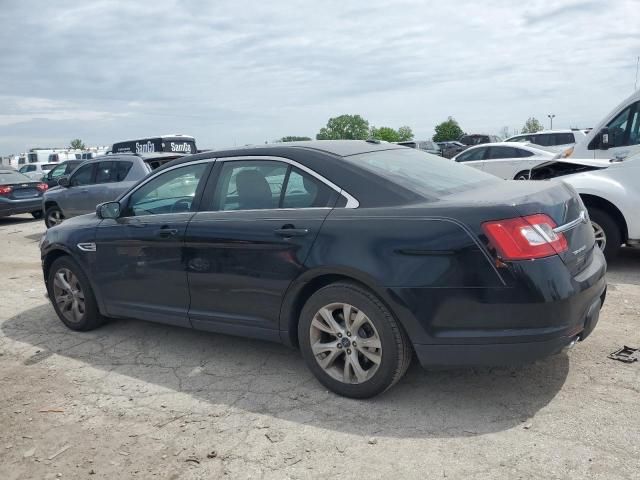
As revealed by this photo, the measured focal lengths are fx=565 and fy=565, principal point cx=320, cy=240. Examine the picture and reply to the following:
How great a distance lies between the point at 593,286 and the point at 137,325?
3918 mm

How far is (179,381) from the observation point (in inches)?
157

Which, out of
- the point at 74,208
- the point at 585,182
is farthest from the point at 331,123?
the point at 585,182

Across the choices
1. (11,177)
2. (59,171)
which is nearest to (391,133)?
(59,171)

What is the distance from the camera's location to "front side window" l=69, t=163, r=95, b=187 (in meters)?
11.0

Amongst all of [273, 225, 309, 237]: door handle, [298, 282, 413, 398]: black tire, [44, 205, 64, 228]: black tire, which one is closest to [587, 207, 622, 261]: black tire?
[298, 282, 413, 398]: black tire

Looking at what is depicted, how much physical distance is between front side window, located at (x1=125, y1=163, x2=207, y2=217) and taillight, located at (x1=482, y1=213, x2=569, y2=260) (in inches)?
90.3

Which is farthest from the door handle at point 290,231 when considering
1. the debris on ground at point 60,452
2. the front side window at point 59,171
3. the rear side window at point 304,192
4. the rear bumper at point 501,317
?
the front side window at point 59,171

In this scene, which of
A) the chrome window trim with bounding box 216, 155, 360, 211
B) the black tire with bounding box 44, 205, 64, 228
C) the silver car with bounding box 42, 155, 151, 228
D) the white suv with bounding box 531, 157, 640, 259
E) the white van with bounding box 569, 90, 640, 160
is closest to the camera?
the chrome window trim with bounding box 216, 155, 360, 211

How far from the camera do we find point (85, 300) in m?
5.00

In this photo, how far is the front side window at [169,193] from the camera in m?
4.35

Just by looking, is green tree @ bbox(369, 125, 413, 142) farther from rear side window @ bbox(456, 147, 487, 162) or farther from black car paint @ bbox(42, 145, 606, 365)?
black car paint @ bbox(42, 145, 606, 365)

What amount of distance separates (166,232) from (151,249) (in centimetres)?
23

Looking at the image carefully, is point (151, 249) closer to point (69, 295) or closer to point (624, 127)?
point (69, 295)

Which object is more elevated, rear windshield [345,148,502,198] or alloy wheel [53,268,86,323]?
rear windshield [345,148,502,198]
